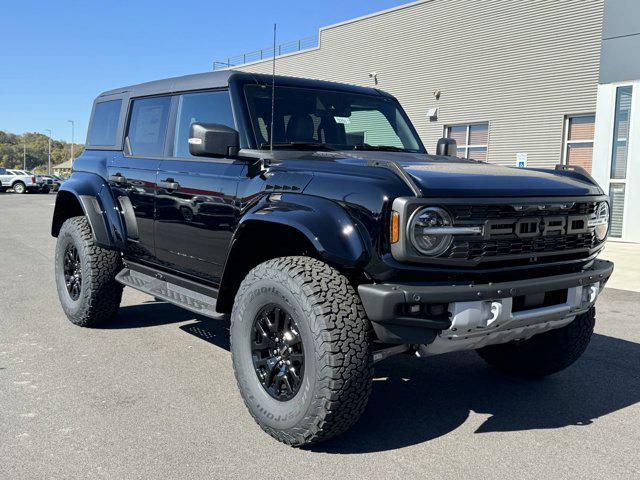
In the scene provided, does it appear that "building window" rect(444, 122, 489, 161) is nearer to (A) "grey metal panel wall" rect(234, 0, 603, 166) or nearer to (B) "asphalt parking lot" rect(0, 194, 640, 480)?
(A) "grey metal panel wall" rect(234, 0, 603, 166)

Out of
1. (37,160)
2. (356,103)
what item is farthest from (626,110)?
(37,160)

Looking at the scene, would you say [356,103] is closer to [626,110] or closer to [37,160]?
[626,110]

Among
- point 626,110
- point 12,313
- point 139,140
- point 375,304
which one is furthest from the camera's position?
point 626,110

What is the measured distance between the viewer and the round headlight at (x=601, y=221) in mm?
3623

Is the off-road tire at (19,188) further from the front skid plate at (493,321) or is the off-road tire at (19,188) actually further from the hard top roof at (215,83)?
the front skid plate at (493,321)

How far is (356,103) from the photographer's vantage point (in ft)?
15.5

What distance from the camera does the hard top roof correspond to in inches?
170

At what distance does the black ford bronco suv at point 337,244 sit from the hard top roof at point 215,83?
17mm

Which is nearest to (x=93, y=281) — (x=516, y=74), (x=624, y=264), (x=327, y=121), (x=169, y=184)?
(x=169, y=184)

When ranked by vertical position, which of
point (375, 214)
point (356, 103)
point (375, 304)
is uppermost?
point (356, 103)

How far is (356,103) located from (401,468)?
8.90ft

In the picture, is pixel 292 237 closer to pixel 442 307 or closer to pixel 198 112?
pixel 442 307

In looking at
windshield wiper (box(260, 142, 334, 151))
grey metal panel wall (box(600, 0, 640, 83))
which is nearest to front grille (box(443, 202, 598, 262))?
windshield wiper (box(260, 142, 334, 151))

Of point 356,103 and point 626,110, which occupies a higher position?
point 626,110
